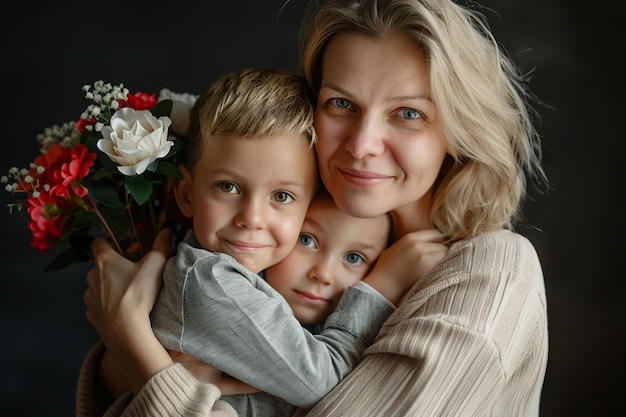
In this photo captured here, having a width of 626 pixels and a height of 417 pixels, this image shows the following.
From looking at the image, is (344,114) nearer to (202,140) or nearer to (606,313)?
(202,140)

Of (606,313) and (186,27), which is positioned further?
(186,27)

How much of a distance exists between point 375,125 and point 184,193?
0.49 m

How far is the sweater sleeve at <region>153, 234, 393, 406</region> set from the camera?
1677mm

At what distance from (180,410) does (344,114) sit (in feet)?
2.48

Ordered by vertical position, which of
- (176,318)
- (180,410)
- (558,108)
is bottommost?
(180,410)

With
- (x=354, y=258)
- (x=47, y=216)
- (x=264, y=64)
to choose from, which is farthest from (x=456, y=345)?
(x=264, y=64)

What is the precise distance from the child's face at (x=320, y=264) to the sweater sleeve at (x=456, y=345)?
0.20m

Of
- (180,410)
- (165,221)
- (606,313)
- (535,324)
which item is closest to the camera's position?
(180,410)

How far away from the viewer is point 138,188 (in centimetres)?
181

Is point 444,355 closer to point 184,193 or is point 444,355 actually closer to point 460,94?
point 460,94

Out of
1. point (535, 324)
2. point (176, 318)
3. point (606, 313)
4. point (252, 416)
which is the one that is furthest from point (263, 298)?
point (606, 313)

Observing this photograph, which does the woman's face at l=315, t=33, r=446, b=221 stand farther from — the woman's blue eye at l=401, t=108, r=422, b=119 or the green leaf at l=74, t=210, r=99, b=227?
the green leaf at l=74, t=210, r=99, b=227

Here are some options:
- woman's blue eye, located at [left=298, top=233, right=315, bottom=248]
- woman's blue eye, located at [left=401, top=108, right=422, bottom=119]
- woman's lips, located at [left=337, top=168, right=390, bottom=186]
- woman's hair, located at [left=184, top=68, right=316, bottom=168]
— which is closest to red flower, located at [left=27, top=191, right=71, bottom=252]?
woman's hair, located at [left=184, top=68, right=316, bottom=168]

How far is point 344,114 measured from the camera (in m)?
1.87
